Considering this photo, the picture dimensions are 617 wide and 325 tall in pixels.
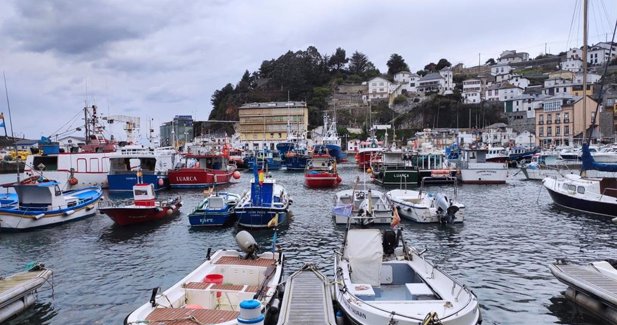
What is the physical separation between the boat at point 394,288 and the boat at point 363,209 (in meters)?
6.45

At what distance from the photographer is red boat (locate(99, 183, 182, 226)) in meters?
24.9

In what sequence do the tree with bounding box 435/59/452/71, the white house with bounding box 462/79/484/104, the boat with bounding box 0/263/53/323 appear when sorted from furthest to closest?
the tree with bounding box 435/59/452/71 < the white house with bounding box 462/79/484/104 < the boat with bounding box 0/263/53/323

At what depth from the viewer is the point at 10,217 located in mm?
23688

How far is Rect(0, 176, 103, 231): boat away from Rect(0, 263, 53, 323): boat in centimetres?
1236

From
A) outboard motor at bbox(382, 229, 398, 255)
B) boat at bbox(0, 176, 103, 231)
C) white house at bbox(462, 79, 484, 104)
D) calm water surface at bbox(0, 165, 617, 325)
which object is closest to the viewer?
calm water surface at bbox(0, 165, 617, 325)

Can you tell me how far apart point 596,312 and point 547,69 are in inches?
6305

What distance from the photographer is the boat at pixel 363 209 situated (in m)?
22.2

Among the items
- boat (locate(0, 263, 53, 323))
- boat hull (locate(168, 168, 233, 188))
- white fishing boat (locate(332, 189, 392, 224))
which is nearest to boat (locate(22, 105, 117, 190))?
boat hull (locate(168, 168, 233, 188))

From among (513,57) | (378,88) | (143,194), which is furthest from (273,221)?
(513,57)

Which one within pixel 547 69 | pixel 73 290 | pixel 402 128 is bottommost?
pixel 73 290

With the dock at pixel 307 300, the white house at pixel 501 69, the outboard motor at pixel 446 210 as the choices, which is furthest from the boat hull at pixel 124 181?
the white house at pixel 501 69

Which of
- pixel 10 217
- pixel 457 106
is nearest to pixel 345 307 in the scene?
pixel 10 217

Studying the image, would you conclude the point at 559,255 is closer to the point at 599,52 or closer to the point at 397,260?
the point at 397,260

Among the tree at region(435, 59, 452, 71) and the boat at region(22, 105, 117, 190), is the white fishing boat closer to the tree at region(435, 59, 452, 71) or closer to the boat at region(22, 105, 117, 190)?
the boat at region(22, 105, 117, 190)
